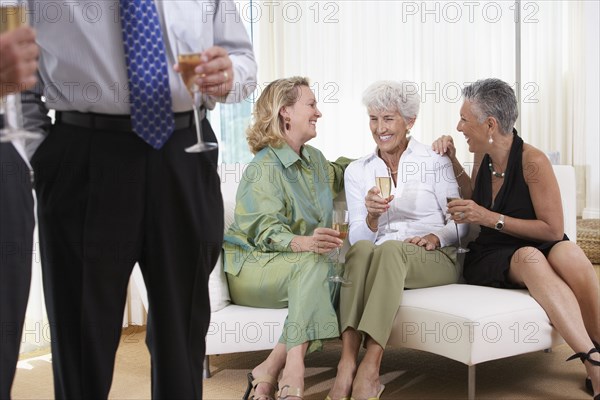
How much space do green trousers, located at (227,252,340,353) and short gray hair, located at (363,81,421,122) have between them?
28.1 inches

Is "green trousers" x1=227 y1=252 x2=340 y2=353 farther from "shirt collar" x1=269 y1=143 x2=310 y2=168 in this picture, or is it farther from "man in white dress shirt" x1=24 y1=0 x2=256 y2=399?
"man in white dress shirt" x1=24 y1=0 x2=256 y2=399

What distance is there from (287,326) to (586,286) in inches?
41.5

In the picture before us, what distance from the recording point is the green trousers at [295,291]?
2.85 metres

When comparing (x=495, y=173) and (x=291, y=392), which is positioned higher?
(x=495, y=173)

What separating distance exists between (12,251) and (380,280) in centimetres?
161

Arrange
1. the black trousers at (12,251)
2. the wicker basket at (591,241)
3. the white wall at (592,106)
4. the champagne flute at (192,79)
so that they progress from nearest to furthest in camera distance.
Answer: the champagne flute at (192,79) → the black trousers at (12,251) → the wicker basket at (591,241) → the white wall at (592,106)

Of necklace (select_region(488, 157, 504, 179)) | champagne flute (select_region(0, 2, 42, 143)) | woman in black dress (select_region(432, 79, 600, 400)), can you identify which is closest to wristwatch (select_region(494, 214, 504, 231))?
woman in black dress (select_region(432, 79, 600, 400))

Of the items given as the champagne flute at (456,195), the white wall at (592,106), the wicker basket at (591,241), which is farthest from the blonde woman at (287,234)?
the white wall at (592,106)

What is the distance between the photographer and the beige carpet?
2977 millimetres

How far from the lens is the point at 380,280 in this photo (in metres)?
2.88

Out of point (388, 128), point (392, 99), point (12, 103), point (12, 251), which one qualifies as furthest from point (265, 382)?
point (12, 103)

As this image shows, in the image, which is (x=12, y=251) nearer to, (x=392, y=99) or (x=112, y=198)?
(x=112, y=198)

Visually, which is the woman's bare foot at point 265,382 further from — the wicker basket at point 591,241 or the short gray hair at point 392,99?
the wicker basket at point 591,241

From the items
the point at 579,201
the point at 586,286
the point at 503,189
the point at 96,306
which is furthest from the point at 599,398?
the point at 579,201
